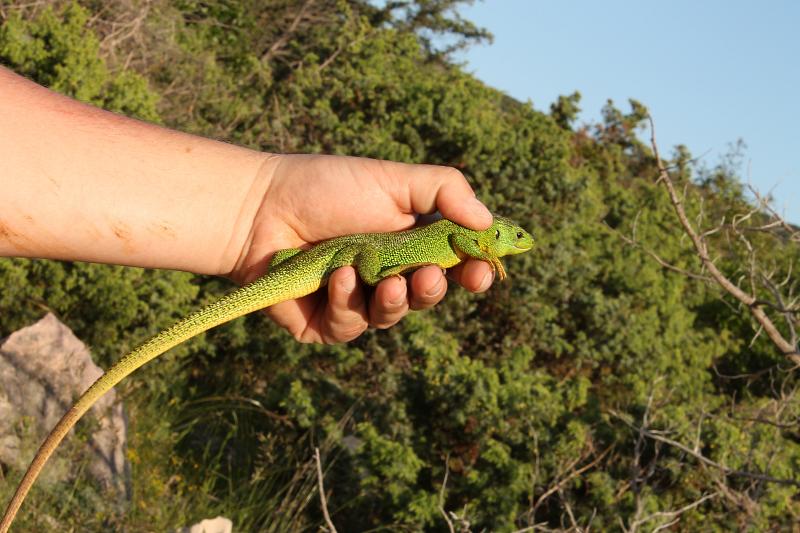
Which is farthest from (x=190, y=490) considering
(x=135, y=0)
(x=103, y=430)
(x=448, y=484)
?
(x=135, y=0)

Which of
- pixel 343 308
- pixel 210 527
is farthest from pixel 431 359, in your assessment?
pixel 343 308

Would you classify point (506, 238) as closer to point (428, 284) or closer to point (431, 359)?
point (428, 284)

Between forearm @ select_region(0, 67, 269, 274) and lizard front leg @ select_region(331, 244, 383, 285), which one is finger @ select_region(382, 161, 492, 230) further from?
forearm @ select_region(0, 67, 269, 274)

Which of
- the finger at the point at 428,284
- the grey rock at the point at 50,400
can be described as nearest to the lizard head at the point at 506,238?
the finger at the point at 428,284

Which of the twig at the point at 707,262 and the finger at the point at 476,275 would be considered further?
the twig at the point at 707,262

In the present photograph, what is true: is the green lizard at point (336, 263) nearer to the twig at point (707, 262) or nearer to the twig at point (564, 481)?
the twig at point (707, 262)

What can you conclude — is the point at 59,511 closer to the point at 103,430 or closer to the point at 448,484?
the point at 103,430
